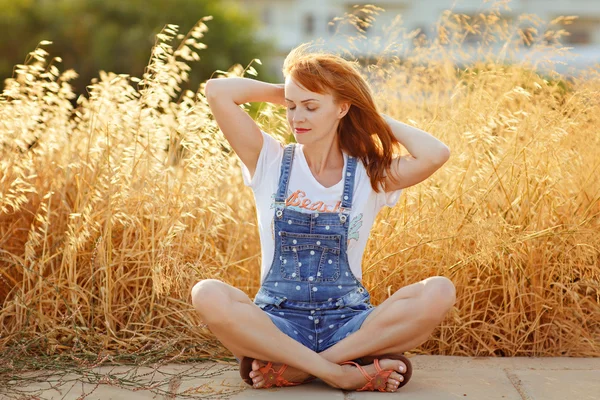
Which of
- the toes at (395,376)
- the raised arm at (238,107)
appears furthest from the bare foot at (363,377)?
the raised arm at (238,107)

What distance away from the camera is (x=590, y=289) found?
Answer: 11.2 ft

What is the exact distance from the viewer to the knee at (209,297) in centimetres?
277

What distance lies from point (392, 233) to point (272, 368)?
3.27 ft

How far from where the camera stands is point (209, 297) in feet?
9.10

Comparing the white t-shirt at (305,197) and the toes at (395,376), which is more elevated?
the white t-shirt at (305,197)

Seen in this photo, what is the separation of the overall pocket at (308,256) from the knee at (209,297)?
0.27m

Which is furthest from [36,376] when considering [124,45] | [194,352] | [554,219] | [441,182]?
[124,45]

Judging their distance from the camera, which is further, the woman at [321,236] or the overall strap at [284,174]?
the overall strap at [284,174]

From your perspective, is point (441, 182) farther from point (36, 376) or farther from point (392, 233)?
point (36, 376)

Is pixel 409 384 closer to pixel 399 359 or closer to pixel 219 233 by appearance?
pixel 399 359

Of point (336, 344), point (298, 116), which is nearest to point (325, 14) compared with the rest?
point (298, 116)

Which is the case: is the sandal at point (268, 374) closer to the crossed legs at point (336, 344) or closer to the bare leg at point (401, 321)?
the crossed legs at point (336, 344)

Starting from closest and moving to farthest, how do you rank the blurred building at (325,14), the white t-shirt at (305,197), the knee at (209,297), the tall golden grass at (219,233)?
the knee at (209,297) < the white t-shirt at (305,197) < the tall golden grass at (219,233) < the blurred building at (325,14)

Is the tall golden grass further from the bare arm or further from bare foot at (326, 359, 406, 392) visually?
bare foot at (326, 359, 406, 392)
